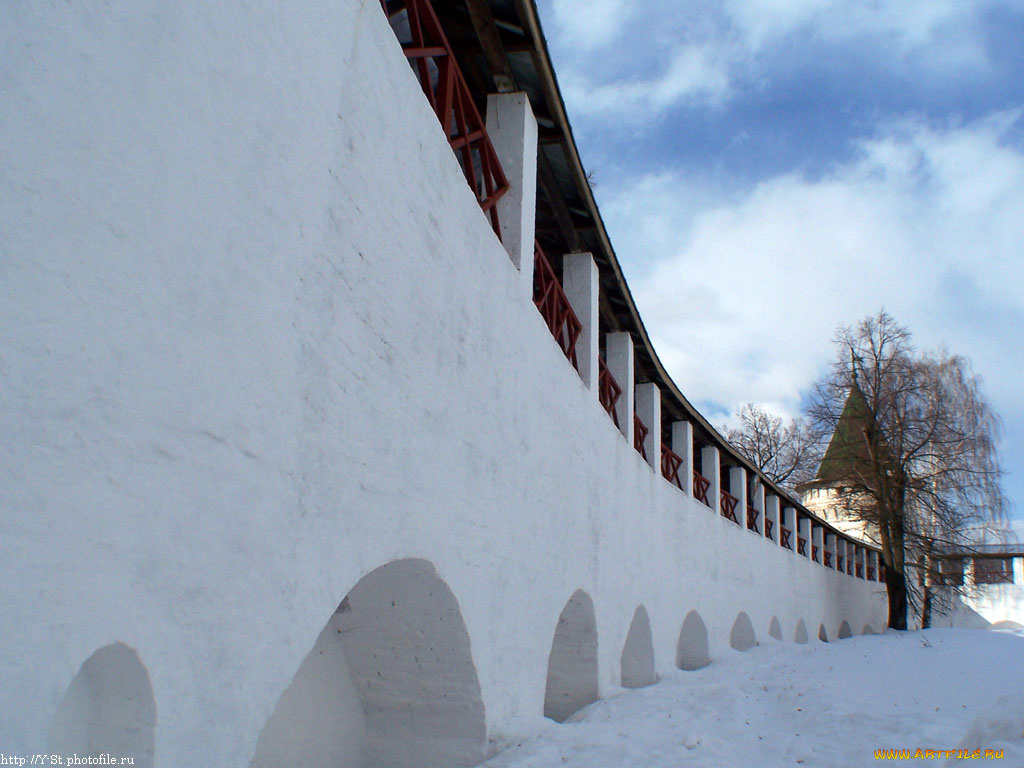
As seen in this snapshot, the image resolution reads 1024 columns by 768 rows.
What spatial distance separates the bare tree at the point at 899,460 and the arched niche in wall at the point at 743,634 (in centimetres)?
644

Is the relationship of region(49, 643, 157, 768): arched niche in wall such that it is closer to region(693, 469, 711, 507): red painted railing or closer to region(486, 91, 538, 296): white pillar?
region(486, 91, 538, 296): white pillar

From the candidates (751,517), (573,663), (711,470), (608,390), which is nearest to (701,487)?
(711,470)

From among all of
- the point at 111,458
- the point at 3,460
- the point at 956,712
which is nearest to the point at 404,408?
the point at 111,458

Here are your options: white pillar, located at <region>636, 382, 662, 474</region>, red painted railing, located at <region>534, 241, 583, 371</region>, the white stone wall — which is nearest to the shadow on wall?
white pillar, located at <region>636, 382, 662, 474</region>

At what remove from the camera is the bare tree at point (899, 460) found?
1991cm

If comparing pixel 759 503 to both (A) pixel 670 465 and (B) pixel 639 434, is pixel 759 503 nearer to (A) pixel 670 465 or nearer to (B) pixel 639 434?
(A) pixel 670 465

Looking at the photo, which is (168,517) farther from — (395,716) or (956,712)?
(956,712)

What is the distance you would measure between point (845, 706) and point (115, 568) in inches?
259

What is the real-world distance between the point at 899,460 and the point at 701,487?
7.40 meters

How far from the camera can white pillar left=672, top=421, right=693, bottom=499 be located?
1334cm

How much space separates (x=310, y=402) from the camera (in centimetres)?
299

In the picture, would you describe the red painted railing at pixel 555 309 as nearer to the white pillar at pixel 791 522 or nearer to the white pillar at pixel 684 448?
the white pillar at pixel 684 448

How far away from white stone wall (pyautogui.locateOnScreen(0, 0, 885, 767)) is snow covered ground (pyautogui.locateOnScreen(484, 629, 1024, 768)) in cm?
105

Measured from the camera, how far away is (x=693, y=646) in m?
12.4
